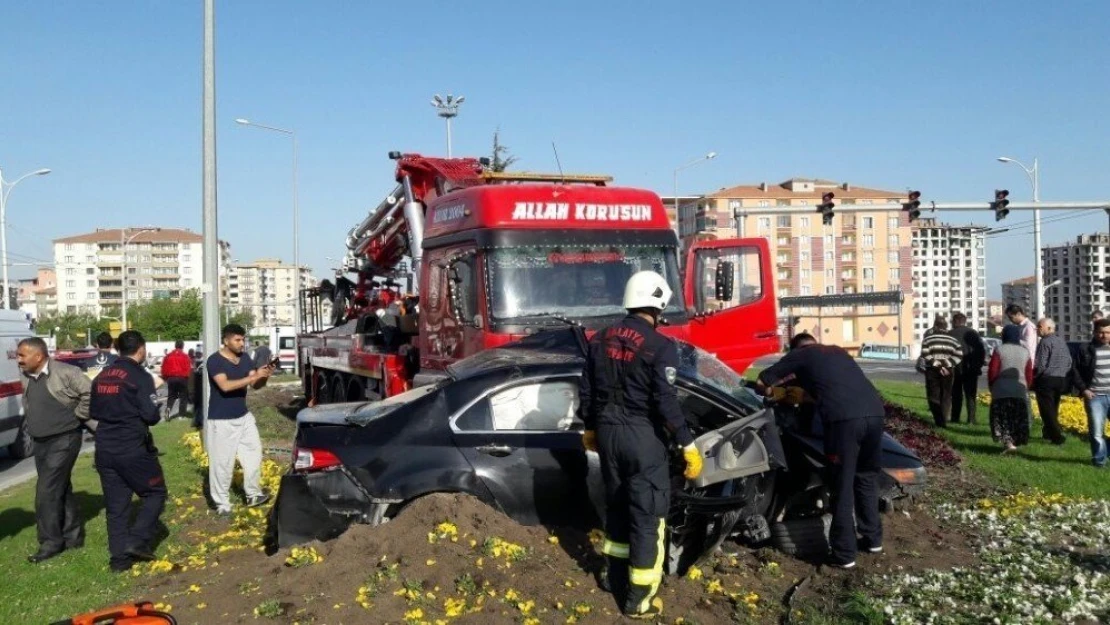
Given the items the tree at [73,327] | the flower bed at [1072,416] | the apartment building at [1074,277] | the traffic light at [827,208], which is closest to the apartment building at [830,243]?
the apartment building at [1074,277]

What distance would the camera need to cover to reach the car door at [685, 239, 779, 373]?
1160 cm

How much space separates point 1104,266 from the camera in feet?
455

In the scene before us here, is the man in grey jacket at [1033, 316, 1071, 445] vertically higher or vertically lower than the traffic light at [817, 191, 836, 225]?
lower

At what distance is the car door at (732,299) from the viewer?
1160 cm

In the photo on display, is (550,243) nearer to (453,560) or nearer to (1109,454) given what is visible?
(453,560)

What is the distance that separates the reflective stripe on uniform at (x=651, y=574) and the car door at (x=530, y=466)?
2.66 feet

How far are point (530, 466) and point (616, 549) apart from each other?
0.96 m

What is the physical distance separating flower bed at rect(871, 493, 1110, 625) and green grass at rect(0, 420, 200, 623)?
4.90m

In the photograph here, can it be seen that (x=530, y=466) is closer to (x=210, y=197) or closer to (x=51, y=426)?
(x=51, y=426)

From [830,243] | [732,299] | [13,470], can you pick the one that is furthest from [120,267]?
[732,299]

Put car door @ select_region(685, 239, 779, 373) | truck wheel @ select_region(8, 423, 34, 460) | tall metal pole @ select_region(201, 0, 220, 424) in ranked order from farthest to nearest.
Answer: truck wheel @ select_region(8, 423, 34, 460) → tall metal pole @ select_region(201, 0, 220, 424) → car door @ select_region(685, 239, 779, 373)

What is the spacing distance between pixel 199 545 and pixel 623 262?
4886 millimetres

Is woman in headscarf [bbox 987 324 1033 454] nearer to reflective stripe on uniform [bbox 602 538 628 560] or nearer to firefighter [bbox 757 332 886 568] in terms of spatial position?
firefighter [bbox 757 332 886 568]

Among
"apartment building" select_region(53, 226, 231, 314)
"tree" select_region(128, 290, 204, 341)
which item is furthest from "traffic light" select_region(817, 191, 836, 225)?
"apartment building" select_region(53, 226, 231, 314)
